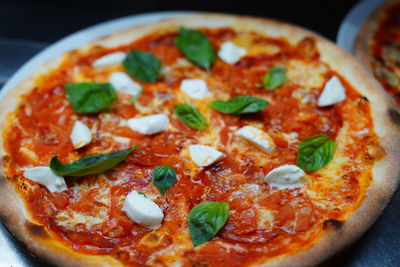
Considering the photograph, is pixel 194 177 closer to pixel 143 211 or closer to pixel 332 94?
pixel 143 211

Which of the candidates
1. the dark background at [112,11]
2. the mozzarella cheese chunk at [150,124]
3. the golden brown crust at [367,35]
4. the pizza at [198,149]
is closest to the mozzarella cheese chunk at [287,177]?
the pizza at [198,149]

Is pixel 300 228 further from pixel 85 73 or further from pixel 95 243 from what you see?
pixel 85 73

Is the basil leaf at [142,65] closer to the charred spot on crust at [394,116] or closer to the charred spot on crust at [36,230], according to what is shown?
the charred spot on crust at [36,230]

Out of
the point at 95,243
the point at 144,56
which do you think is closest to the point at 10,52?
the point at 144,56

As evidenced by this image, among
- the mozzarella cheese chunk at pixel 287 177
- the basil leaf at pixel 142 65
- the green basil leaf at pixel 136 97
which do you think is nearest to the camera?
the mozzarella cheese chunk at pixel 287 177

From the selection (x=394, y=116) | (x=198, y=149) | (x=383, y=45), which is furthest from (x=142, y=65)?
(x=383, y=45)

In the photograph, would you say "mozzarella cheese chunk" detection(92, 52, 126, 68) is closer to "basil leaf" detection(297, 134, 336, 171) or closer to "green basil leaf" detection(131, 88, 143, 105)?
"green basil leaf" detection(131, 88, 143, 105)
